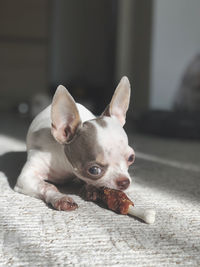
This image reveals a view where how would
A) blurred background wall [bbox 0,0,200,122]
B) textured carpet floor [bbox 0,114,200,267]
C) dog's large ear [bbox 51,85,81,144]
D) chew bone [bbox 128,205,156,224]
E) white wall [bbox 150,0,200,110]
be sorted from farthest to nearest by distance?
blurred background wall [bbox 0,0,200,122], white wall [bbox 150,0,200,110], dog's large ear [bbox 51,85,81,144], chew bone [bbox 128,205,156,224], textured carpet floor [bbox 0,114,200,267]

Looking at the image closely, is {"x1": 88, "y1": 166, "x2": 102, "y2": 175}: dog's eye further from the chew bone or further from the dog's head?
the chew bone

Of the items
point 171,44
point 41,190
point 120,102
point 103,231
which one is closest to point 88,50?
point 171,44

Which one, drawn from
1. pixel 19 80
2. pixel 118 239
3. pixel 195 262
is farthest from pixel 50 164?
pixel 19 80

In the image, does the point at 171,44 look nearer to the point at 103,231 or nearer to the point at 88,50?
the point at 88,50

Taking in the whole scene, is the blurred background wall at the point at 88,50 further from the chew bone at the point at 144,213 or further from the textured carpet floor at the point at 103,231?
the chew bone at the point at 144,213

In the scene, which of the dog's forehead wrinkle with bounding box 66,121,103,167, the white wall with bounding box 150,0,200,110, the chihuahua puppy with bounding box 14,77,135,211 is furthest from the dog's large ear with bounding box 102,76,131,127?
the white wall with bounding box 150,0,200,110
